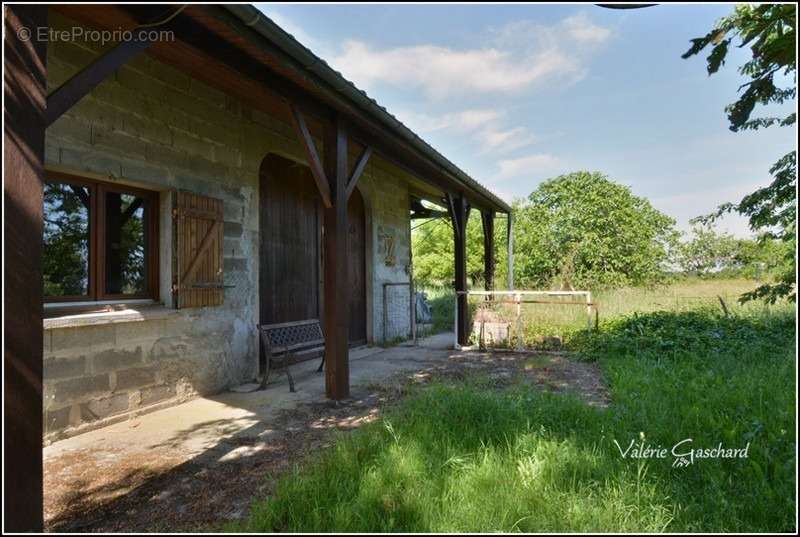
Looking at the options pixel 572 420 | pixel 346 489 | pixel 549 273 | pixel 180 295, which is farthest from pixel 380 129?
pixel 549 273

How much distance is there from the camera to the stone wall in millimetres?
3521

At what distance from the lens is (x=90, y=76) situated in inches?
85.5

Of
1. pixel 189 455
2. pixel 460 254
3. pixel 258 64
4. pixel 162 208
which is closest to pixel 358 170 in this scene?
pixel 258 64

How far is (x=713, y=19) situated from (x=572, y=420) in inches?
113

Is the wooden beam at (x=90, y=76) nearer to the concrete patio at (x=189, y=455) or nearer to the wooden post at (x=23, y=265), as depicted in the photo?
the wooden post at (x=23, y=265)

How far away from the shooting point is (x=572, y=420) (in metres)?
3.26

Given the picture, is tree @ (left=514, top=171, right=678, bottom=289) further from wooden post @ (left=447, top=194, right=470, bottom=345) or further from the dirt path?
the dirt path

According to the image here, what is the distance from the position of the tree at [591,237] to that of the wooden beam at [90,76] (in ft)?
48.6

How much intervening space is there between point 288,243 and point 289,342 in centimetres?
166

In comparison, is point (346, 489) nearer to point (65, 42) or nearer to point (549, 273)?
point (65, 42)

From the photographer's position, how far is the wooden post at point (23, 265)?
1704 millimetres

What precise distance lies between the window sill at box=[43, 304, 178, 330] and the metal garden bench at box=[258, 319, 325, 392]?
98 cm

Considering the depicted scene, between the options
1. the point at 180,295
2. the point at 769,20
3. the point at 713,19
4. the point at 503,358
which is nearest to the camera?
the point at 769,20

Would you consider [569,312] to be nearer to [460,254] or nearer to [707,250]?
[460,254]
